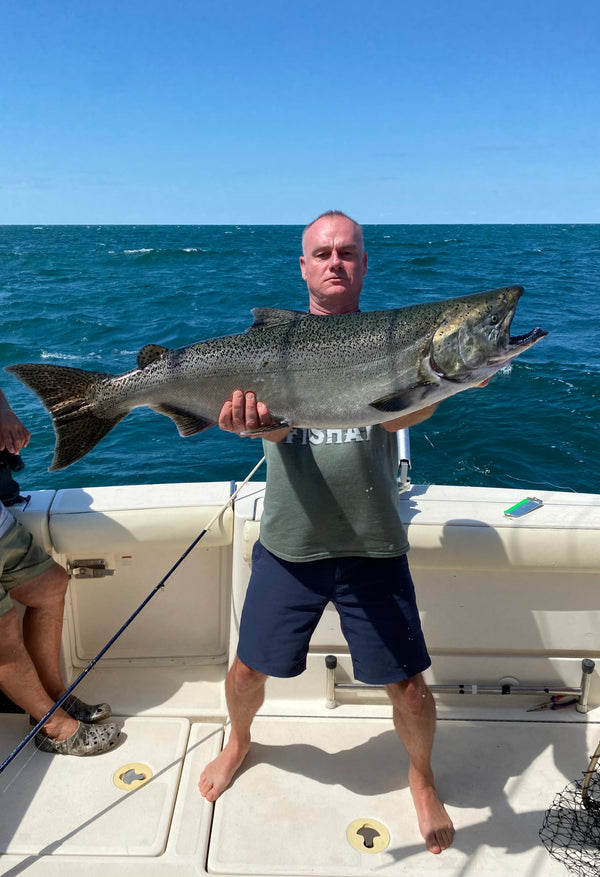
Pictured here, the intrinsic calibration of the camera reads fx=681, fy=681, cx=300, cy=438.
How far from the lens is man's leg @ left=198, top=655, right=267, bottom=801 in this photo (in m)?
3.28

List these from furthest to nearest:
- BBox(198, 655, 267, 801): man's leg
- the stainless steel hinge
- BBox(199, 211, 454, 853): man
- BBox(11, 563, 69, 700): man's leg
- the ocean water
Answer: the ocean water, the stainless steel hinge, BBox(11, 563, 69, 700): man's leg, BBox(198, 655, 267, 801): man's leg, BBox(199, 211, 454, 853): man

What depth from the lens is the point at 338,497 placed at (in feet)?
9.89

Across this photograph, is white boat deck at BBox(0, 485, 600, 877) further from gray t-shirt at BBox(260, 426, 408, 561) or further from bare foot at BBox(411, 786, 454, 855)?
gray t-shirt at BBox(260, 426, 408, 561)

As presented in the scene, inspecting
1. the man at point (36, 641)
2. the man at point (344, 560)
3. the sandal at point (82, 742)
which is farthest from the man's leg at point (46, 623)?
the man at point (344, 560)

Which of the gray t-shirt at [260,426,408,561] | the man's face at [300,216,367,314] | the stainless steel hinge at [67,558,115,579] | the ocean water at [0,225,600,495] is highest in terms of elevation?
the man's face at [300,216,367,314]

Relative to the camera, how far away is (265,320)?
294cm

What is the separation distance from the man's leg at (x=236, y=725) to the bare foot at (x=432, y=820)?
2.79 ft

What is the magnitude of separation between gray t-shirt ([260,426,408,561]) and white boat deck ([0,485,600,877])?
0.58 meters

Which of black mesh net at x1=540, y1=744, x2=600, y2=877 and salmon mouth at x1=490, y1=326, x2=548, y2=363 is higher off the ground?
salmon mouth at x1=490, y1=326, x2=548, y2=363

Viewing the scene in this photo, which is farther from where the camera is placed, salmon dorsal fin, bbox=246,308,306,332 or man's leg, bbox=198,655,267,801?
man's leg, bbox=198,655,267,801

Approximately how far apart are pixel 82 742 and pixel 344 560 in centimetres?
177

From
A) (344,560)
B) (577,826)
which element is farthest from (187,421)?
(577,826)

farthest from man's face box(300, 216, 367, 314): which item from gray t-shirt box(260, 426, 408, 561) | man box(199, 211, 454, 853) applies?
gray t-shirt box(260, 426, 408, 561)

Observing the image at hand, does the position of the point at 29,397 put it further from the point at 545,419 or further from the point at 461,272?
the point at 461,272
